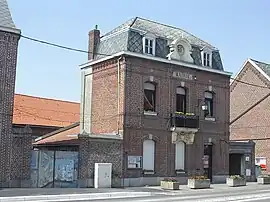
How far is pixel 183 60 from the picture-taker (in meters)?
33.8

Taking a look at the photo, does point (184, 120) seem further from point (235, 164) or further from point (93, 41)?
point (93, 41)

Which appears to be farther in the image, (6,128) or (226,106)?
(226,106)

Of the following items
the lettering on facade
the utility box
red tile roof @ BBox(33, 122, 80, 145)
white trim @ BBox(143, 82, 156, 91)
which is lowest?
the utility box

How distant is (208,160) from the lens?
116 ft

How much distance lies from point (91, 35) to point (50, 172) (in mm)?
12022

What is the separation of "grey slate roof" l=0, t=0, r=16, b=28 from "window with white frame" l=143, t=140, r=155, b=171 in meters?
11.6

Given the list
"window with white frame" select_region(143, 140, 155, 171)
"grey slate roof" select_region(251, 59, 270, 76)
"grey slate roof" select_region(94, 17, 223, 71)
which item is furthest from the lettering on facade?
"grey slate roof" select_region(251, 59, 270, 76)

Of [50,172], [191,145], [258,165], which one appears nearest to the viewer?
[50,172]

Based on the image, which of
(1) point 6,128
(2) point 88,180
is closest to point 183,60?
(2) point 88,180

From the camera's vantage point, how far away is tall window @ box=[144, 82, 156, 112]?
3197 centimetres

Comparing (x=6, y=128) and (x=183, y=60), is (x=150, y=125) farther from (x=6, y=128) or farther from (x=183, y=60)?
(x=6, y=128)

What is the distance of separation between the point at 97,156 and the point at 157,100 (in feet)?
20.5

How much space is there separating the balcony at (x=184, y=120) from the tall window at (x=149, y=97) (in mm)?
1719

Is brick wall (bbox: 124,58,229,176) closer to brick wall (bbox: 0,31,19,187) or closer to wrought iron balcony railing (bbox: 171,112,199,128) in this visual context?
wrought iron balcony railing (bbox: 171,112,199,128)
